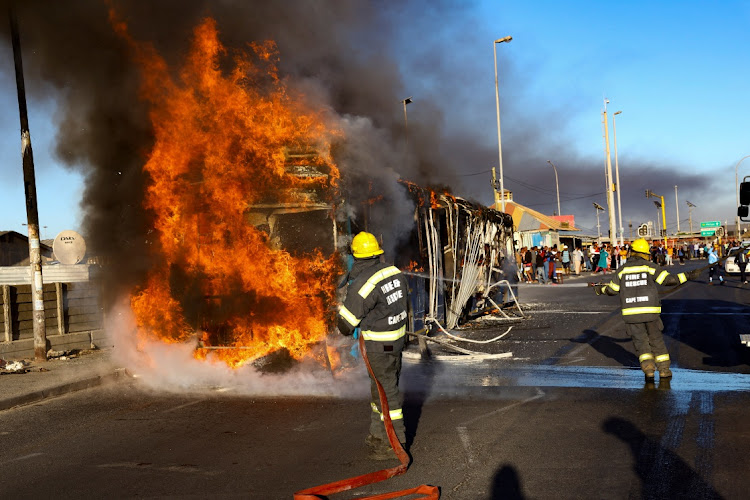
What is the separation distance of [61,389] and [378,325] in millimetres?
5611

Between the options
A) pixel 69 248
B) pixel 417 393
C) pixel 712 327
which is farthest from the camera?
pixel 69 248

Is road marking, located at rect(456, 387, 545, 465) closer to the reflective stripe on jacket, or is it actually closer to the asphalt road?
the asphalt road

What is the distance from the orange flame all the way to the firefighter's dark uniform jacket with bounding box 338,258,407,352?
3.56 metres

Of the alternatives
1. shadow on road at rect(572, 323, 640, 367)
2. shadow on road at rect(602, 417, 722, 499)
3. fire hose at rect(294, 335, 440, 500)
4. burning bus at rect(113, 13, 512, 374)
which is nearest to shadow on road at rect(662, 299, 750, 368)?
shadow on road at rect(572, 323, 640, 367)

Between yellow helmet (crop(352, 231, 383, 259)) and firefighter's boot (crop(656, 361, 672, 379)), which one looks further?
firefighter's boot (crop(656, 361, 672, 379))

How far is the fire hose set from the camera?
407cm

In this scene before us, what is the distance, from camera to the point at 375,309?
16.9 feet

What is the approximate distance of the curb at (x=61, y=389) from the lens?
797 centimetres

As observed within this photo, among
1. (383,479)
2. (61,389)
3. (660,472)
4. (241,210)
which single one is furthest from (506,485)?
(61,389)

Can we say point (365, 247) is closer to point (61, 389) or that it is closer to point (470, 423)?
point (470, 423)

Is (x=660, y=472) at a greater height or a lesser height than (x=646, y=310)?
lesser

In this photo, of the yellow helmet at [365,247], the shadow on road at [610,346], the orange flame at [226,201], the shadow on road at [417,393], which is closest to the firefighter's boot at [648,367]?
the shadow on road at [610,346]

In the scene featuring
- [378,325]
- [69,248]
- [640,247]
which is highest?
[69,248]

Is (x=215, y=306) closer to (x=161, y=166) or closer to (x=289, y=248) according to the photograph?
(x=289, y=248)
